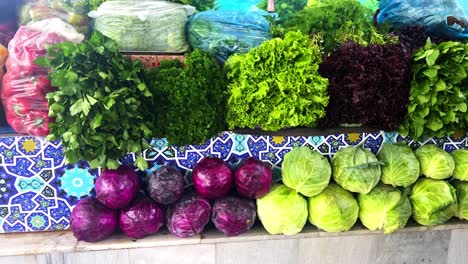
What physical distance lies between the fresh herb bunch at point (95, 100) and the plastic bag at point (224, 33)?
604mm

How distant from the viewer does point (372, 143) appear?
2643 mm

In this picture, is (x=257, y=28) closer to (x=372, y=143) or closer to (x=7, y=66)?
(x=372, y=143)

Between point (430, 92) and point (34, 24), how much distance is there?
108 inches

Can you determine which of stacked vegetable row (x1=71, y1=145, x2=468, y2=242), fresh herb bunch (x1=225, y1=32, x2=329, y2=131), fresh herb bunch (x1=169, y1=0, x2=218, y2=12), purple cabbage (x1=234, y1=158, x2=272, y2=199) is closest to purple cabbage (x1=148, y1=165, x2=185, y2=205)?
stacked vegetable row (x1=71, y1=145, x2=468, y2=242)

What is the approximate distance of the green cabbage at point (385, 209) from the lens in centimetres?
237

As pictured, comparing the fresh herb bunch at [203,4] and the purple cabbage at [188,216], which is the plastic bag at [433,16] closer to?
the fresh herb bunch at [203,4]

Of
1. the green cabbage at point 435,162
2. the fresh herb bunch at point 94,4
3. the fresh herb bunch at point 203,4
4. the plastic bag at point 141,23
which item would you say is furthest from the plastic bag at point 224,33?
the green cabbage at point 435,162

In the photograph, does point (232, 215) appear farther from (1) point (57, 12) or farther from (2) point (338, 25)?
(1) point (57, 12)

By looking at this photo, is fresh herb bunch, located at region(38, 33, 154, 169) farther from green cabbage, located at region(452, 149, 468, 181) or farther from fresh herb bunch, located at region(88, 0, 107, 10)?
green cabbage, located at region(452, 149, 468, 181)

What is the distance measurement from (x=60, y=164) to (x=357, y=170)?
6.70 feet

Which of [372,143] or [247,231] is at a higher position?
[372,143]

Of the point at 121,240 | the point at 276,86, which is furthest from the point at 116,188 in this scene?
the point at 276,86

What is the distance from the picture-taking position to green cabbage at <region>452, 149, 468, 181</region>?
8.41 feet

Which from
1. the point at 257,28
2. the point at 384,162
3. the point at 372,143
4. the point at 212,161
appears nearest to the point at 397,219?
the point at 384,162
